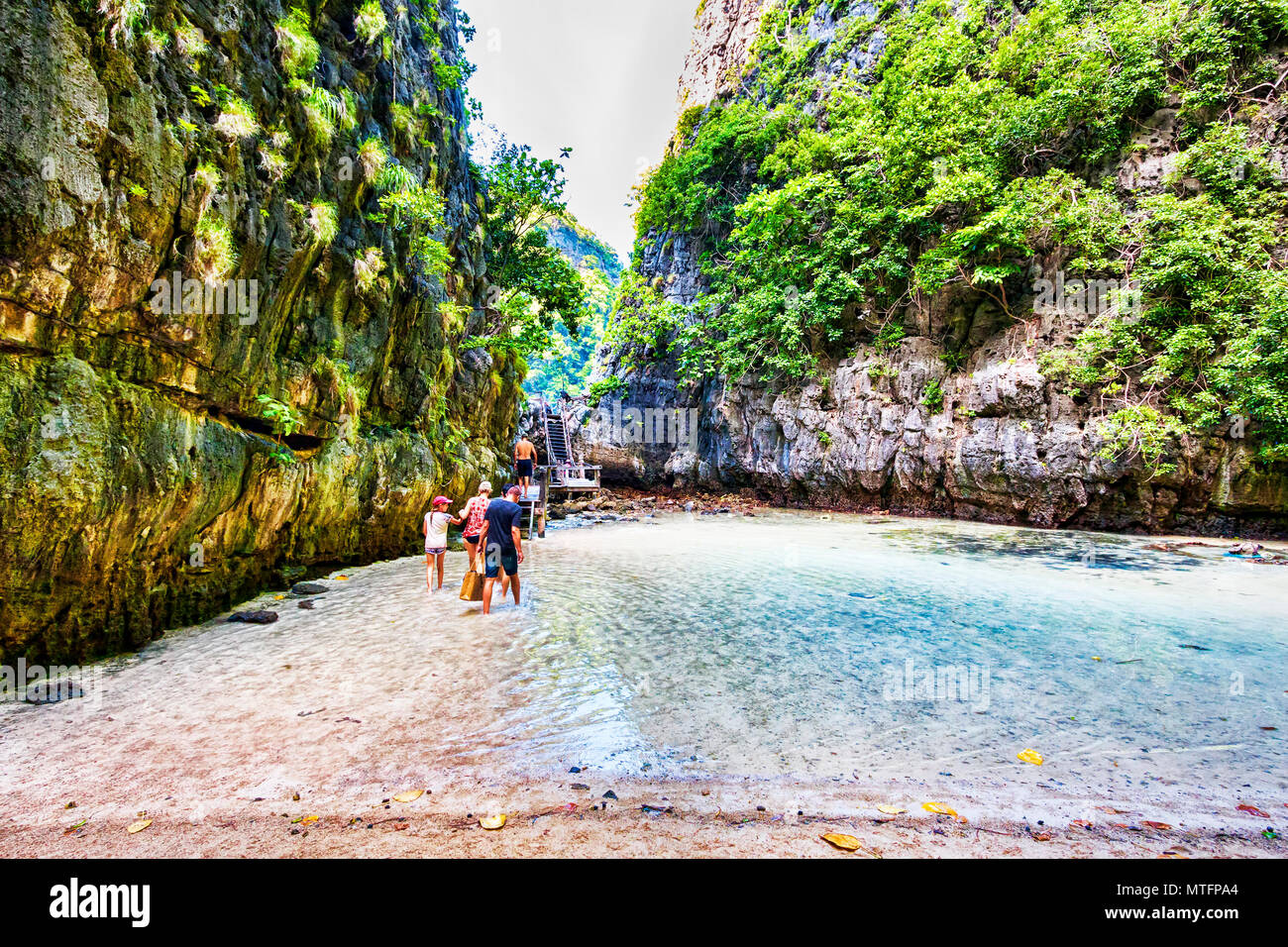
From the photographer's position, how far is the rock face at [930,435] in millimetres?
13047

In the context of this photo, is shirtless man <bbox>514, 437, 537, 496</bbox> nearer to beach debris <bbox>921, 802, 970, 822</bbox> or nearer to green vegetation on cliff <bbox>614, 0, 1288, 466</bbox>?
green vegetation on cliff <bbox>614, 0, 1288, 466</bbox>

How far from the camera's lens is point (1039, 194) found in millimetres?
13961

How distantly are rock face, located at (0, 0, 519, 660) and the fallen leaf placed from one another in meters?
6.36

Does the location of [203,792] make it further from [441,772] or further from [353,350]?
[353,350]

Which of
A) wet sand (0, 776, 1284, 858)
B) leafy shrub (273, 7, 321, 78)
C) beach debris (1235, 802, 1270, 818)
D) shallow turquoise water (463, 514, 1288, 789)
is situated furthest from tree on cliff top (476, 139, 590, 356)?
beach debris (1235, 802, 1270, 818)

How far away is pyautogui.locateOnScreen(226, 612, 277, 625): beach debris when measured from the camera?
5898mm

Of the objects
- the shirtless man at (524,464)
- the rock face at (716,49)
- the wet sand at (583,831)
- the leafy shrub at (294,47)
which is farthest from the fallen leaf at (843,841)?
the rock face at (716,49)

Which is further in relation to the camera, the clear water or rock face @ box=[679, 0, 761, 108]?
rock face @ box=[679, 0, 761, 108]

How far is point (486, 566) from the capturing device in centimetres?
646

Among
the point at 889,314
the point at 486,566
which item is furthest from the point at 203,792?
the point at 889,314

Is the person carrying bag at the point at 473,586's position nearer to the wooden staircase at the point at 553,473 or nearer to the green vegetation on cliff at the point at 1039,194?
→ the wooden staircase at the point at 553,473

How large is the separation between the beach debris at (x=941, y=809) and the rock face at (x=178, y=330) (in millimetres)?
6911

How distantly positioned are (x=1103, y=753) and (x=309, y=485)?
32.0 ft
